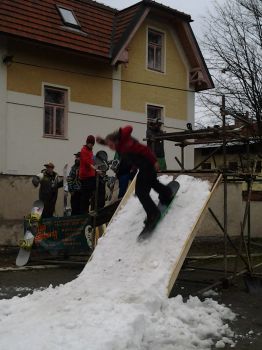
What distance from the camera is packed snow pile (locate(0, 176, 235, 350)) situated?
4.99 meters

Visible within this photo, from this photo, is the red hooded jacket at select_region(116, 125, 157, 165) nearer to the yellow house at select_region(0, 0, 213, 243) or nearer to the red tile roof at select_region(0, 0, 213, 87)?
the yellow house at select_region(0, 0, 213, 243)

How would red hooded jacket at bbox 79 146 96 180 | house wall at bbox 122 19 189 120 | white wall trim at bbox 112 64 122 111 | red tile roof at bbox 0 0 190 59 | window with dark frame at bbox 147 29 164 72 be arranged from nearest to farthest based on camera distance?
red hooded jacket at bbox 79 146 96 180 < red tile roof at bbox 0 0 190 59 < white wall trim at bbox 112 64 122 111 < house wall at bbox 122 19 189 120 < window with dark frame at bbox 147 29 164 72

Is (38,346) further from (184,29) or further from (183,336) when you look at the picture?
(184,29)

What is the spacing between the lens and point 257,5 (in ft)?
61.6

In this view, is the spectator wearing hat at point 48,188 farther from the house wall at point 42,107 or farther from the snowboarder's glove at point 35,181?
the house wall at point 42,107

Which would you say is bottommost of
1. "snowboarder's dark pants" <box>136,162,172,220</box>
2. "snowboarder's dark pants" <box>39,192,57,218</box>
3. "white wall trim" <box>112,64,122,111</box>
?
"snowboarder's dark pants" <box>39,192,57,218</box>

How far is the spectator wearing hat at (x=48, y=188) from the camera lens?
12.4 m

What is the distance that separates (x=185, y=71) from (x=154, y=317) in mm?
17903

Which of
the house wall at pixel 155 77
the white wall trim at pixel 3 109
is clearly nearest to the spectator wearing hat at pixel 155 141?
the white wall trim at pixel 3 109

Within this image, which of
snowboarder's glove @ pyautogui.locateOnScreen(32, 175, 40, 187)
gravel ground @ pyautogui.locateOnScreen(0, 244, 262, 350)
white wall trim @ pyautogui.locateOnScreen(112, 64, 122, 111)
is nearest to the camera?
gravel ground @ pyautogui.locateOnScreen(0, 244, 262, 350)

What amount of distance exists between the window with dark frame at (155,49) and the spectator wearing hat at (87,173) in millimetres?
11137

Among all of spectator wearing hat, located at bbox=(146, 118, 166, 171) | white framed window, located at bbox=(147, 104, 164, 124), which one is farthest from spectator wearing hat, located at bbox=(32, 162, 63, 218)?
white framed window, located at bbox=(147, 104, 164, 124)

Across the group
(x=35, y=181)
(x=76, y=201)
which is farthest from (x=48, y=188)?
(x=76, y=201)

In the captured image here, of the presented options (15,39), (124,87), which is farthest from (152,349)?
(124,87)
